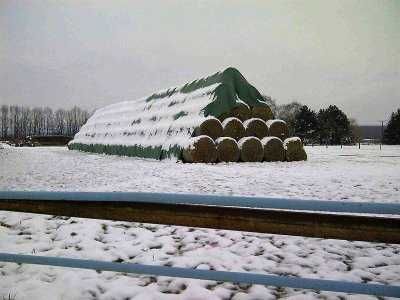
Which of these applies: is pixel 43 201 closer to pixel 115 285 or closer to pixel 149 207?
pixel 149 207

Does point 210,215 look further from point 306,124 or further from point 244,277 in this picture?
point 306,124

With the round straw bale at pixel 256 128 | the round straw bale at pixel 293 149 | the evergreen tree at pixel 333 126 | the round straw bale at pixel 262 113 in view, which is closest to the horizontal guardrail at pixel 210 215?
the round straw bale at pixel 256 128

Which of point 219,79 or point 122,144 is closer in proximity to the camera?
point 219,79

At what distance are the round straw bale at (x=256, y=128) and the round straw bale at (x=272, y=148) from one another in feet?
1.86

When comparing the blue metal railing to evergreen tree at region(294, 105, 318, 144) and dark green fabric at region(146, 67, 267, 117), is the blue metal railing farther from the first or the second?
evergreen tree at region(294, 105, 318, 144)

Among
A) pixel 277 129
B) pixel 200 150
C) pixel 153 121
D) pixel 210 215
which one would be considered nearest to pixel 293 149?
pixel 277 129

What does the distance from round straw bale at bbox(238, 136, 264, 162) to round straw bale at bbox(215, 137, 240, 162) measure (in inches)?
13.2

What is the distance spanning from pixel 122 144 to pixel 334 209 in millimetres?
20988

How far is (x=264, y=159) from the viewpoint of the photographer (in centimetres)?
1667

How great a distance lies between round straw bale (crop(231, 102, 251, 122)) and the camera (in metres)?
17.5

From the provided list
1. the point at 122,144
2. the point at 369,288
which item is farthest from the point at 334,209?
the point at 122,144

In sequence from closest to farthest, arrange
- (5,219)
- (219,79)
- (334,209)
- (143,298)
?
(334,209) < (143,298) < (5,219) < (219,79)

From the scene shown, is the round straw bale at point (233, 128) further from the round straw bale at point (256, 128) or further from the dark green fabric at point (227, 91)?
the dark green fabric at point (227, 91)

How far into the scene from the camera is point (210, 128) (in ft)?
52.1
